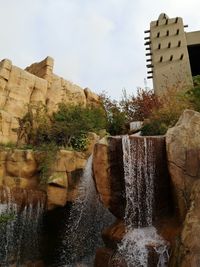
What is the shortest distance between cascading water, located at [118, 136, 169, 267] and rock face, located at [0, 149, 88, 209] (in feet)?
9.63

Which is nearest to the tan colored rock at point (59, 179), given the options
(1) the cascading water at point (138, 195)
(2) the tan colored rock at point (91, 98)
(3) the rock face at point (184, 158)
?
(1) the cascading water at point (138, 195)

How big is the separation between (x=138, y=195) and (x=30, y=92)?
34.2ft

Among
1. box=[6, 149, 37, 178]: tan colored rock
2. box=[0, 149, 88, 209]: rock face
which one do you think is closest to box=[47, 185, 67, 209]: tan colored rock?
box=[0, 149, 88, 209]: rock face

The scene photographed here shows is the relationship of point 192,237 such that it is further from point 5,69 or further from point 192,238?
point 5,69

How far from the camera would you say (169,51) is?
20266 millimetres

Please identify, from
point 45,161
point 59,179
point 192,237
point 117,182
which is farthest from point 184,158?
point 45,161

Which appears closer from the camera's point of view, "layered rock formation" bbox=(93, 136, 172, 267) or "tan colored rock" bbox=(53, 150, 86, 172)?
Result: "layered rock formation" bbox=(93, 136, 172, 267)

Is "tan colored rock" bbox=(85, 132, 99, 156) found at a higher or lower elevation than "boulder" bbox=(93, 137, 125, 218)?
higher

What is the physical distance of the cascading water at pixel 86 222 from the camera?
39.7ft

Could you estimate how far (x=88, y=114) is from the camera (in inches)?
675

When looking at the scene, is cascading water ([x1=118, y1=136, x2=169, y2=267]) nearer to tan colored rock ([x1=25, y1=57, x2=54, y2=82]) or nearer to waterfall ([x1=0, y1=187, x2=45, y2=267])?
waterfall ([x1=0, y1=187, x2=45, y2=267])

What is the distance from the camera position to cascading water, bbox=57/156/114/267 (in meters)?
12.1

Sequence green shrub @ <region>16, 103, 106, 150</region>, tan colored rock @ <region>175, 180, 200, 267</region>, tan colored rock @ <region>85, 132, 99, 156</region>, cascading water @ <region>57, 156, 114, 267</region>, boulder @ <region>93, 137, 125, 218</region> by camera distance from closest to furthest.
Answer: tan colored rock @ <region>175, 180, 200, 267</region> < boulder @ <region>93, 137, 125, 218</region> < cascading water @ <region>57, 156, 114, 267</region> < tan colored rock @ <region>85, 132, 99, 156</region> < green shrub @ <region>16, 103, 106, 150</region>

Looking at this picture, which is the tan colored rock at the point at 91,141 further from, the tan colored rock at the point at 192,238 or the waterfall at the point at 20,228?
the tan colored rock at the point at 192,238
